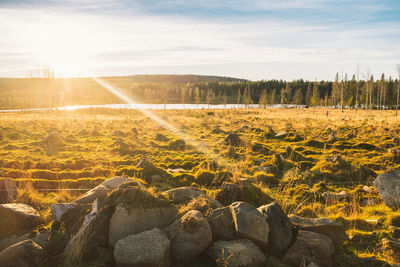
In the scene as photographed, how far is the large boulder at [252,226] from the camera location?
513 cm

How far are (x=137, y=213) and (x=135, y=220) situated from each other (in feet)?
0.48

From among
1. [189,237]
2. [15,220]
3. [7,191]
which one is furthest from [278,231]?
[7,191]

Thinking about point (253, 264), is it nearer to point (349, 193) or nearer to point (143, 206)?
point (143, 206)

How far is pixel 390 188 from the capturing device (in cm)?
751

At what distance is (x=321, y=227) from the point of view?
5691 mm

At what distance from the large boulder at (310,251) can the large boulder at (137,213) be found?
2583 millimetres

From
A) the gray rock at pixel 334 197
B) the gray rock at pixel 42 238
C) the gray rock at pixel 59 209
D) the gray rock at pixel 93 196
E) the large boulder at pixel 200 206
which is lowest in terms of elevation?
the gray rock at pixel 334 197

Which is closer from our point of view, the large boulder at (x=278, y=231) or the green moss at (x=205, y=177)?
the large boulder at (x=278, y=231)

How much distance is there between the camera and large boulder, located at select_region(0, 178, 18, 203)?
742 centimetres

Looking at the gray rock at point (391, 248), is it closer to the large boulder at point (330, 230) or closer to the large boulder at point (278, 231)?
the large boulder at point (330, 230)

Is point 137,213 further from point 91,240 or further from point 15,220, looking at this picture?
point 15,220

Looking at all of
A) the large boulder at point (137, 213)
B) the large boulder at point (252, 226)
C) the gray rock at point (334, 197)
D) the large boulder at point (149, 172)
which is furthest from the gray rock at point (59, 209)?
the gray rock at point (334, 197)

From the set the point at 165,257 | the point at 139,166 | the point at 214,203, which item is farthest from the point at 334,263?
the point at 139,166

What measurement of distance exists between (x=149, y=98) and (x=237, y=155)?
4863 inches
